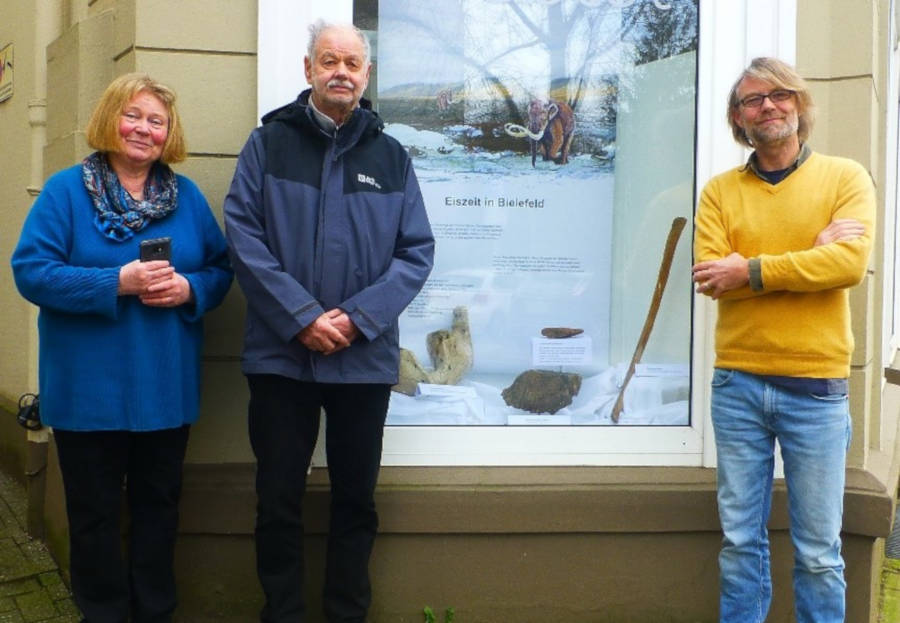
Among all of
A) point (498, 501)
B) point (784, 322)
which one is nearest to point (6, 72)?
point (498, 501)

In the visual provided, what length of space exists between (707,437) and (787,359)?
0.91 m

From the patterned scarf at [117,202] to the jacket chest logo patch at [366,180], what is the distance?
605mm

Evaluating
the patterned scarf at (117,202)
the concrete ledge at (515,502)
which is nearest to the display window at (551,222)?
the concrete ledge at (515,502)

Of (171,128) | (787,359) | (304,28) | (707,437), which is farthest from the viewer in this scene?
(707,437)

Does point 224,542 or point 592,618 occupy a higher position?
point 224,542

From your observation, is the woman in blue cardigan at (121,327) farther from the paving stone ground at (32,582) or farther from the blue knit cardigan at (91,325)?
the paving stone ground at (32,582)

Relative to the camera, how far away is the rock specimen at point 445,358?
3730 millimetres

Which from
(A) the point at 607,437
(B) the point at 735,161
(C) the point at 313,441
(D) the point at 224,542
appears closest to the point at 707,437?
(A) the point at 607,437

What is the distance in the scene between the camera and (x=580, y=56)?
377 cm

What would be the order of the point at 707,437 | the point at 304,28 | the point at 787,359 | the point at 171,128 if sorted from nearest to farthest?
the point at 787,359
the point at 171,128
the point at 304,28
the point at 707,437

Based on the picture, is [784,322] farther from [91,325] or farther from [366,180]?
[91,325]

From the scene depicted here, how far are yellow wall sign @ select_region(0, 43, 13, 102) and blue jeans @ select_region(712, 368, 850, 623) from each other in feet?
14.3

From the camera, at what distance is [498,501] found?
355cm

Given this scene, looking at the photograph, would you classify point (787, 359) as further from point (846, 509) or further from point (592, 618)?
point (592, 618)
